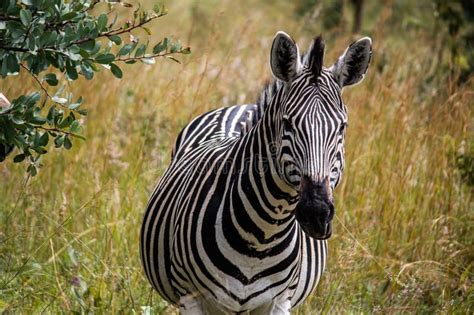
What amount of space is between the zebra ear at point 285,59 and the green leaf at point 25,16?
1022 millimetres

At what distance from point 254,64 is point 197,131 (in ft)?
12.0

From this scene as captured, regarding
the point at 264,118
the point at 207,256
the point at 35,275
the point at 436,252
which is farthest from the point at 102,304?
the point at 436,252

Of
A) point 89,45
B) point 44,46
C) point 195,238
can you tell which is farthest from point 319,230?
point 44,46

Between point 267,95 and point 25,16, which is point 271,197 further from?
point 25,16

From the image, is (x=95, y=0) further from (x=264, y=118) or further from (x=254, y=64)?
(x=254, y=64)

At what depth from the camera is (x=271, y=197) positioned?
365 centimetres

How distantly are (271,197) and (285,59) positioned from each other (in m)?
0.59

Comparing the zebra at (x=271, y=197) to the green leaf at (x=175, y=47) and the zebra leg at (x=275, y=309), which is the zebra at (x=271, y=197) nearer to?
the zebra leg at (x=275, y=309)

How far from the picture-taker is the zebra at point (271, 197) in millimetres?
3361

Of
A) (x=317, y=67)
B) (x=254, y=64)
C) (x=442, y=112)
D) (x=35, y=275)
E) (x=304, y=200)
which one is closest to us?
(x=304, y=200)

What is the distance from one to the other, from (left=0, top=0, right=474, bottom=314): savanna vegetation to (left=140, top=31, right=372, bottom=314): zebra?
58 centimetres

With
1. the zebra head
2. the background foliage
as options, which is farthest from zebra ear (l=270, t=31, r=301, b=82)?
the background foliage

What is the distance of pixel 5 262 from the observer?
16.6 feet

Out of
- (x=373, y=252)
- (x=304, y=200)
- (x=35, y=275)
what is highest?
(x=304, y=200)
